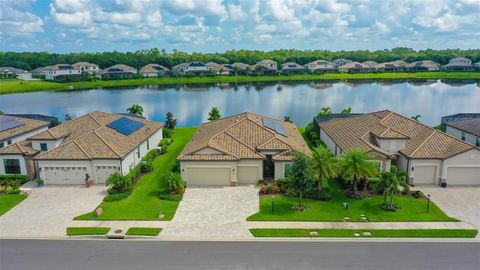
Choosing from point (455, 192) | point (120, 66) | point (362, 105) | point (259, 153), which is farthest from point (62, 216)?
point (120, 66)

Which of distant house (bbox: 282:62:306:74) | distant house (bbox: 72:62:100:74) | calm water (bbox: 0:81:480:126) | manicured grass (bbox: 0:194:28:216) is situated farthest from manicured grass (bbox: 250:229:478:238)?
distant house (bbox: 72:62:100:74)

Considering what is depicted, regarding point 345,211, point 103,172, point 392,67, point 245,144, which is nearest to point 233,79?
point 392,67

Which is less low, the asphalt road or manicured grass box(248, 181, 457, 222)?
manicured grass box(248, 181, 457, 222)

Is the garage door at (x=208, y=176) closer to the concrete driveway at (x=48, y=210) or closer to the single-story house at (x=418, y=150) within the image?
the concrete driveway at (x=48, y=210)

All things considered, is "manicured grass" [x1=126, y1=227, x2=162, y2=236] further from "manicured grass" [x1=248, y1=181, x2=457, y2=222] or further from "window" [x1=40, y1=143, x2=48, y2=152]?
"window" [x1=40, y1=143, x2=48, y2=152]

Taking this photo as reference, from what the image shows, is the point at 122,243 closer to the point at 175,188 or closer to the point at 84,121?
the point at 175,188

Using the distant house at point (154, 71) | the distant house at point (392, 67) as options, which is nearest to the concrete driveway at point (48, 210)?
the distant house at point (154, 71)

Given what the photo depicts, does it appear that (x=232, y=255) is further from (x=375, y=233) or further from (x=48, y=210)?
(x=48, y=210)
